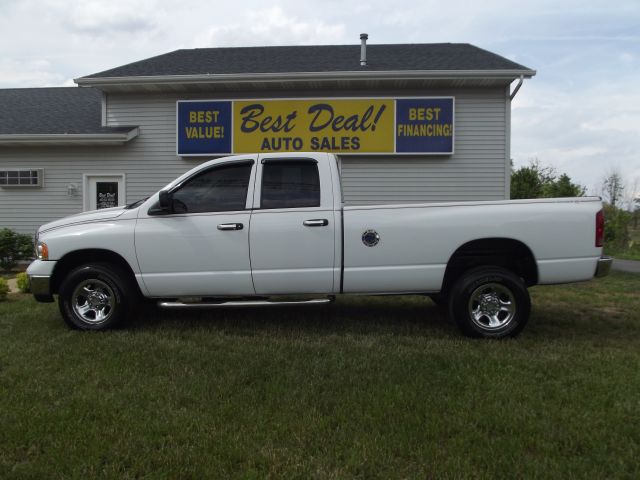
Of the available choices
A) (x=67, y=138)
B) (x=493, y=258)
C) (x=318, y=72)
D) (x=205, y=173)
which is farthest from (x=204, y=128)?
(x=493, y=258)

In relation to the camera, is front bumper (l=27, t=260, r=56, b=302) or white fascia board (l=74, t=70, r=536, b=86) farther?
white fascia board (l=74, t=70, r=536, b=86)

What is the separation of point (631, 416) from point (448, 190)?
27.8ft

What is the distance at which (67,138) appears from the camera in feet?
37.6

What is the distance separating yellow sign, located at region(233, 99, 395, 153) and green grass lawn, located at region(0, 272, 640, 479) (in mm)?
6395

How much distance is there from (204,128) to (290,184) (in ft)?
23.0

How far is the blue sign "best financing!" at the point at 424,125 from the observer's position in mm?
11172

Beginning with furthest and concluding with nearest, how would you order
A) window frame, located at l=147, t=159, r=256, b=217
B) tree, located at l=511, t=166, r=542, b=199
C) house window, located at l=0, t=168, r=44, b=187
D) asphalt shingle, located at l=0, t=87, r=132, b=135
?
tree, located at l=511, t=166, r=542, b=199 → house window, located at l=0, t=168, r=44, b=187 → asphalt shingle, located at l=0, t=87, r=132, b=135 → window frame, located at l=147, t=159, r=256, b=217

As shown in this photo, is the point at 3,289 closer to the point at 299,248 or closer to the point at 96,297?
the point at 96,297

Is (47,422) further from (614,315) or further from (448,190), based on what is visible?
(448,190)

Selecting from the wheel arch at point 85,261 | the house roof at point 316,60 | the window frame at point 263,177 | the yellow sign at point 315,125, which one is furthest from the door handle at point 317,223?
the house roof at point 316,60

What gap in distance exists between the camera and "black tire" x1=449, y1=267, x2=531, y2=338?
5055 mm

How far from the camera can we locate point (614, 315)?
21.7 feet

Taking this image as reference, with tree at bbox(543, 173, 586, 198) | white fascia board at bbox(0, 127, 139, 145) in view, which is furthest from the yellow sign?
Answer: tree at bbox(543, 173, 586, 198)

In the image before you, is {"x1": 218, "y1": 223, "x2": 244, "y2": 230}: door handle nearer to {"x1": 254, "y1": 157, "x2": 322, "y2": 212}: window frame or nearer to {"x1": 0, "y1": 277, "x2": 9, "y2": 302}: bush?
{"x1": 254, "y1": 157, "x2": 322, "y2": 212}: window frame
